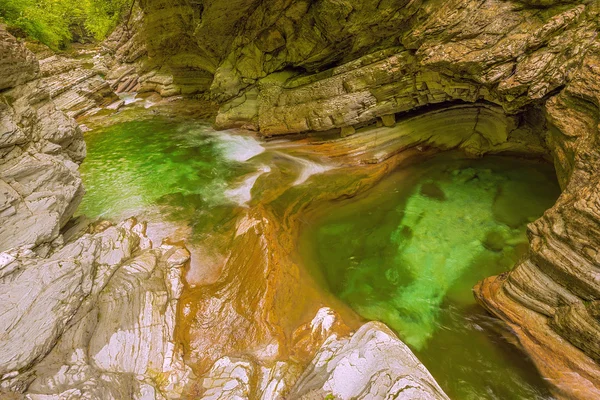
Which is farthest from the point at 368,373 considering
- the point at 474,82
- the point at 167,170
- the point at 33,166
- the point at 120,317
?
the point at 167,170

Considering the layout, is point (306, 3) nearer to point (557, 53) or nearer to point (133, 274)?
point (557, 53)

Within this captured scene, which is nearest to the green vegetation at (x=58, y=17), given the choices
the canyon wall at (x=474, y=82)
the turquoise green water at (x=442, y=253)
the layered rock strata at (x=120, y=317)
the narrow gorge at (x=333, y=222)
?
the canyon wall at (x=474, y=82)

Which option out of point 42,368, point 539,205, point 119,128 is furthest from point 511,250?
point 119,128

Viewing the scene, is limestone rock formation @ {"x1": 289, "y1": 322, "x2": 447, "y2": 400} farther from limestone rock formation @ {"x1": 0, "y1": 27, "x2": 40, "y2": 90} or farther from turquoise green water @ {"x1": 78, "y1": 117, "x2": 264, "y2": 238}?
limestone rock formation @ {"x1": 0, "y1": 27, "x2": 40, "y2": 90}

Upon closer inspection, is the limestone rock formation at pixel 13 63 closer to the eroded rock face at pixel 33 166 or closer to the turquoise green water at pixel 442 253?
the eroded rock face at pixel 33 166

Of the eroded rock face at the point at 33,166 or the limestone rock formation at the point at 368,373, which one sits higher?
the eroded rock face at the point at 33,166
